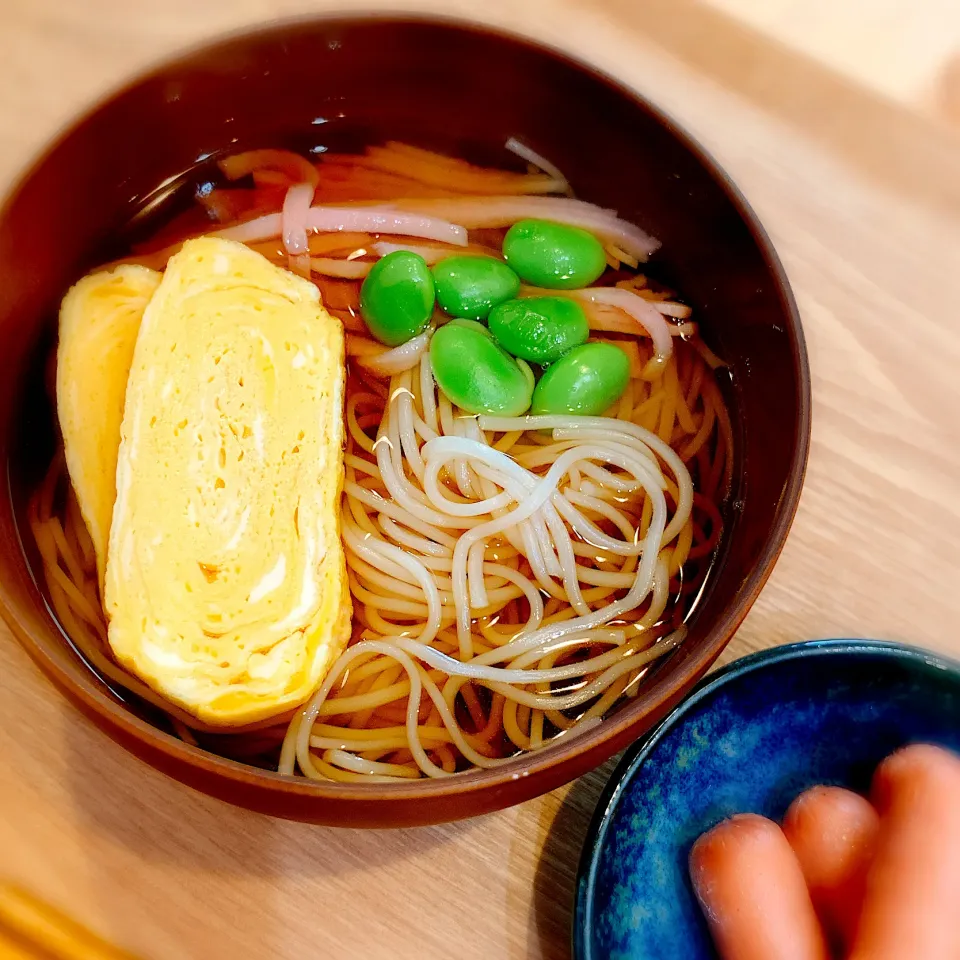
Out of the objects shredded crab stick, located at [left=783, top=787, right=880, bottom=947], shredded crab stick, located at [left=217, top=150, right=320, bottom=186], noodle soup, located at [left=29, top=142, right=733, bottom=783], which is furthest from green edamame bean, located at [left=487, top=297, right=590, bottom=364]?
shredded crab stick, located at [left=783, top=787, right=880, bottom=947]

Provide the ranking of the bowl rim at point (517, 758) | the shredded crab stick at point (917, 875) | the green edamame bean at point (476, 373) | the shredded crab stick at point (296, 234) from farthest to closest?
the shredded crab stick at point (296, 234), the green edamame bean at point (476, 373), the shredded crab stick at point (917, 875), the bowl rim at point (517, 758)

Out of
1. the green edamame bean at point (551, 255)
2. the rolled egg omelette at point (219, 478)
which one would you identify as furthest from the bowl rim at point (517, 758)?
the green edamame bean at point (551, 255)

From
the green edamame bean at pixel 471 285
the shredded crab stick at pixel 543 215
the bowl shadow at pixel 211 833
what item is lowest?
the bowl shadow at pixel 211 833

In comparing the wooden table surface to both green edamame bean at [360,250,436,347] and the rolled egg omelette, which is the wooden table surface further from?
green edamame bean at [360,250,436,347]

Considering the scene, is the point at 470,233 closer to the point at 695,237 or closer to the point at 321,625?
the point at 695,237

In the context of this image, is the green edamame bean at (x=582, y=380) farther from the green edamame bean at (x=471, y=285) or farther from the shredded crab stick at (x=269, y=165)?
the shredded crab stick at (x=269, y=165)

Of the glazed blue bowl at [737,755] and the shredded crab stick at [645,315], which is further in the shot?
the shredded crab stick at [645,315]
